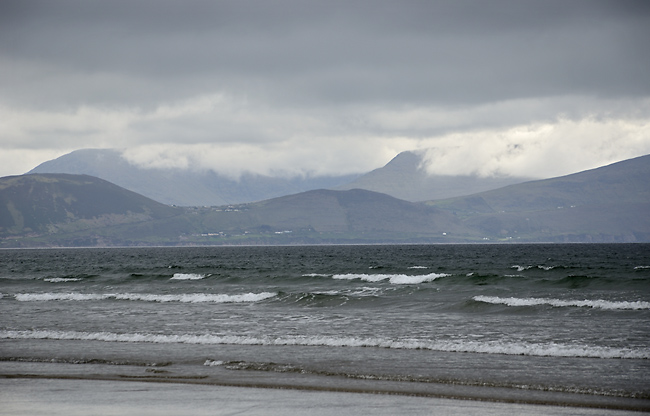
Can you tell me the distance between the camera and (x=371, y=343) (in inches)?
952

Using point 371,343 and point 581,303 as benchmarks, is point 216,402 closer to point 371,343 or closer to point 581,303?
point 371,343

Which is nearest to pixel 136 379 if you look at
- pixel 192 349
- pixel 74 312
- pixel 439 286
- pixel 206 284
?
pixel 192 349

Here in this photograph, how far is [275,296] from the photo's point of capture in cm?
4400

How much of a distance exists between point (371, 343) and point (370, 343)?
0.13 feet

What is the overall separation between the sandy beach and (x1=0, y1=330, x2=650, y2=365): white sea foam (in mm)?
4367

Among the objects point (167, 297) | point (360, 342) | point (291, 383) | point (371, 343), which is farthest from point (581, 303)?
point (167, 297)

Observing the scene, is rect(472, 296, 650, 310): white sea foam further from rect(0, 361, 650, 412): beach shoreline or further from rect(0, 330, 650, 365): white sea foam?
rect(0, 361, 650, 412): beach shoreline

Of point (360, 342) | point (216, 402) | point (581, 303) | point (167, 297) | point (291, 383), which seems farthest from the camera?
point (167, 297)

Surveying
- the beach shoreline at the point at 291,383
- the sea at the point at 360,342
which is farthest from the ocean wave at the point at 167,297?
the beach shoreline at the point at 291,383

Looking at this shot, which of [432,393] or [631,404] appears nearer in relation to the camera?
[631,404]

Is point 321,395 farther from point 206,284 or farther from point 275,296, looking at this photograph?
point 206,284

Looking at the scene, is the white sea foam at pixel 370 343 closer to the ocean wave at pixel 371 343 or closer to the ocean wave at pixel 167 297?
the ocean wave at pixel 371 343

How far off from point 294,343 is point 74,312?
18154 mm

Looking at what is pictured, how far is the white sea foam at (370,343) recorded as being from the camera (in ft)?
70.5
